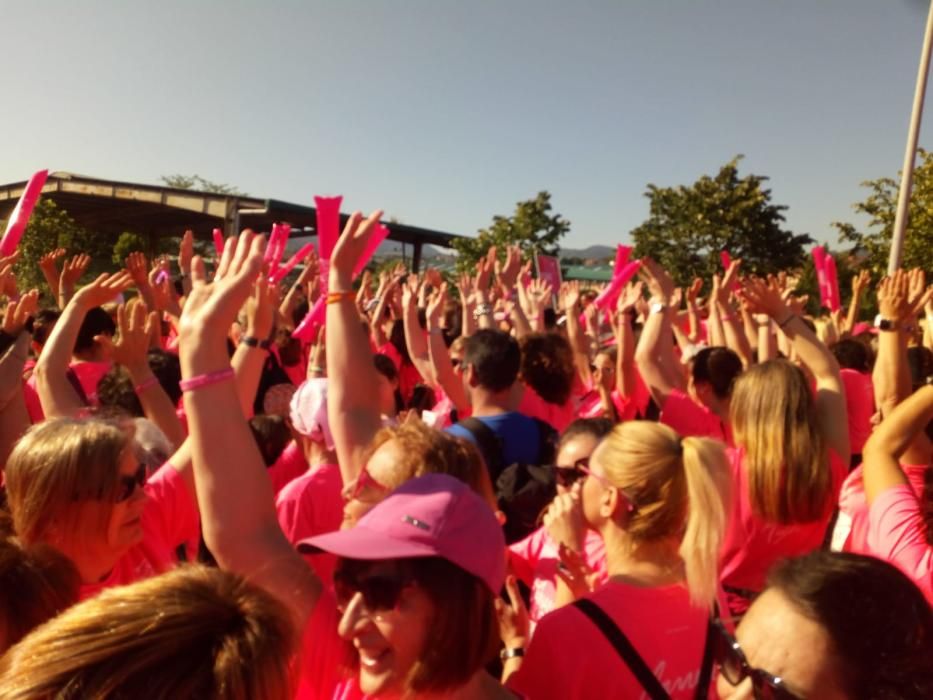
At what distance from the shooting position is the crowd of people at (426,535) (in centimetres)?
131

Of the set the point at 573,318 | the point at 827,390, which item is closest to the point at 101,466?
the point at 827,390

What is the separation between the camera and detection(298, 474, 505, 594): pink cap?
1478 mm

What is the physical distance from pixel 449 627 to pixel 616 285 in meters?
6.40

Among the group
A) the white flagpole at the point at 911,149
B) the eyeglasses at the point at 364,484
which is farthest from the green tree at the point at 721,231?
the eyeglasses at the point at 364,484

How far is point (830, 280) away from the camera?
7395 mm

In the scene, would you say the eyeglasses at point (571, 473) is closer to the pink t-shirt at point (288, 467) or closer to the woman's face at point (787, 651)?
the woman's face at point (787, 651)

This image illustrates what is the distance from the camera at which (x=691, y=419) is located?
4.38m

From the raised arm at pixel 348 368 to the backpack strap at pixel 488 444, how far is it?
1.21 meters

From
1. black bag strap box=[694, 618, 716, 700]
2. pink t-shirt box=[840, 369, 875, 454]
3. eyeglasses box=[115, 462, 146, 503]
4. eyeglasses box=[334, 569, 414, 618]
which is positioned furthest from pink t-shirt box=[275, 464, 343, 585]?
pink t-shirt box=[840, 369, 875, 454]

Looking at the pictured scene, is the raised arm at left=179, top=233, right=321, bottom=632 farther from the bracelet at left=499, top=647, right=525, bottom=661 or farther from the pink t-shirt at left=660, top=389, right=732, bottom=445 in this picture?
the pink t-shirt at left=660, top=389, right=732, bottom=445

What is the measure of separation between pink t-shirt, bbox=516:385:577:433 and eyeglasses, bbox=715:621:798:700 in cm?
261

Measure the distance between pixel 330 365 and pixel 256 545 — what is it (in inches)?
29.5

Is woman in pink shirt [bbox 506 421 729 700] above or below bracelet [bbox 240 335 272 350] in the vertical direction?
below

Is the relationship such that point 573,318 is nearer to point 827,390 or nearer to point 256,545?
point 827,390
